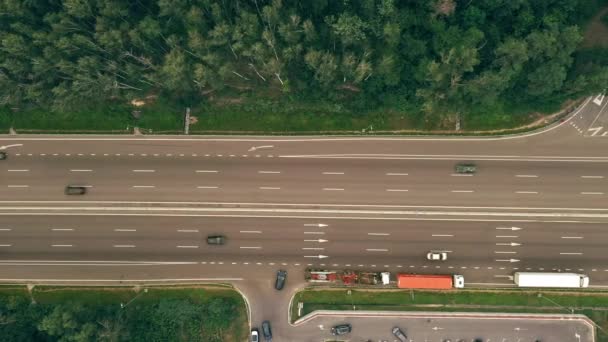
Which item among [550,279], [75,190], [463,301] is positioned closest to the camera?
[550,279]

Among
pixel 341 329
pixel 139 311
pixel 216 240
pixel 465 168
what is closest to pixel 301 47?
pixel 465 168

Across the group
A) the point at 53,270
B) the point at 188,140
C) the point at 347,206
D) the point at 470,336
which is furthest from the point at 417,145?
the point at 53,270

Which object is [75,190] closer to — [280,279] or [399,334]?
[280,279]

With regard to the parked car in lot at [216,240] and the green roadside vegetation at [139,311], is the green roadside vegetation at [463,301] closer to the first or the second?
the green roadside vegetation at [139,311]

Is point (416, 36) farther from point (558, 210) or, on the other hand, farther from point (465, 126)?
point (558, 210)

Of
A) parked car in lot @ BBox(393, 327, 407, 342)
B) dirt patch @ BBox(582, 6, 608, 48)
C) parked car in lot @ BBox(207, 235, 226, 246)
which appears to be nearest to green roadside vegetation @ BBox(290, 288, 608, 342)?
parked car in lot @ BBox(393, 327, 407, 342)

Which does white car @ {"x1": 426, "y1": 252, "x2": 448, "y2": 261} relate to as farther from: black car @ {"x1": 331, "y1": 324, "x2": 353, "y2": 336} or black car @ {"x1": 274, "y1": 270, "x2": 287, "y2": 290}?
black car @ {"x1": 274, "y1": 270, "x2": 287, "y2": 290}
